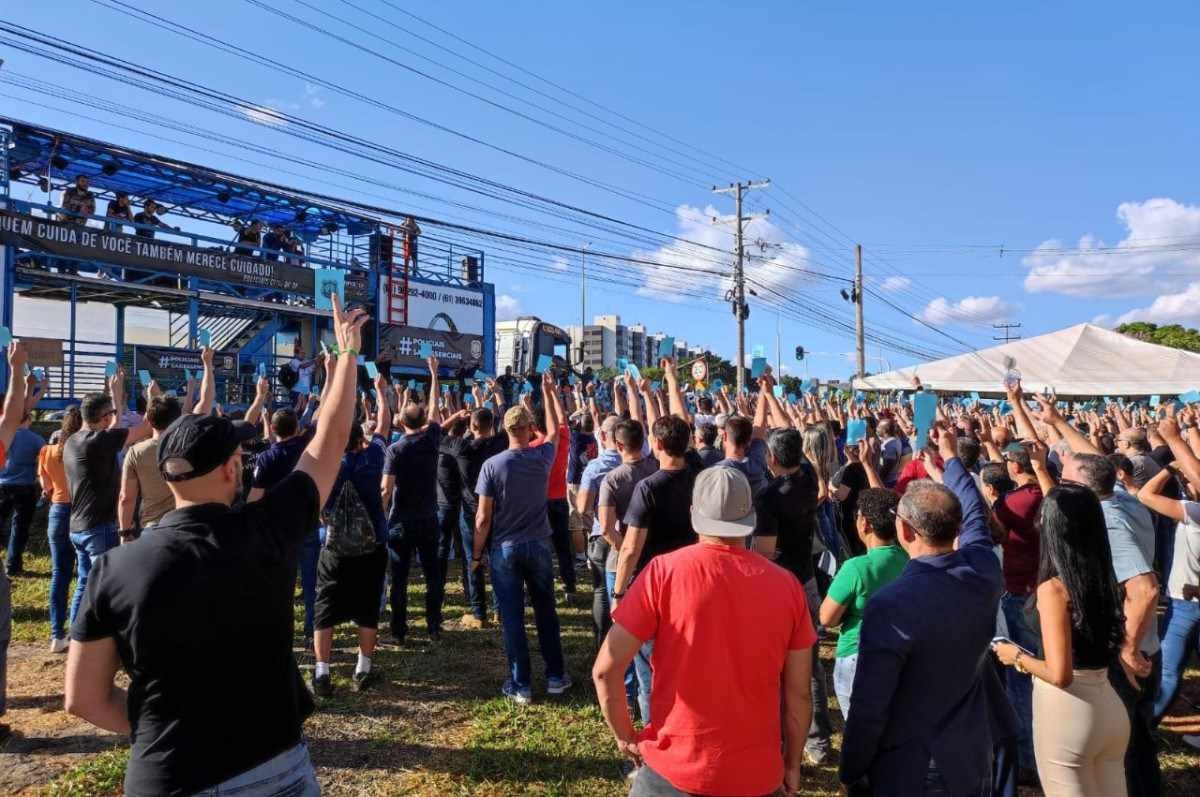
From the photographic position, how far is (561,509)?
7.43m

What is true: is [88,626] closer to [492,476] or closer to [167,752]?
[167,752]

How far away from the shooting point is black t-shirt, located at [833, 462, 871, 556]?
235 inches

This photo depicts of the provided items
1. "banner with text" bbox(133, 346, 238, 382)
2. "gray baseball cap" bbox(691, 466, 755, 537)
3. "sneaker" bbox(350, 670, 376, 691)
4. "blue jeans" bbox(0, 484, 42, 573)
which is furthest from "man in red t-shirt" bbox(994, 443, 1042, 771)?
"banner with text" bbox(133, 346, 238, 382)

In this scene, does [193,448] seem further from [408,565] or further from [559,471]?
[559,471]

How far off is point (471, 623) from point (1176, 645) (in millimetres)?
5418

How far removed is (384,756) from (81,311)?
17372 mm

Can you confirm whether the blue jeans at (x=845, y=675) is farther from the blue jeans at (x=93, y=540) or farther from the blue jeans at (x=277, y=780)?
the blue jeans at (x=93, y=540)

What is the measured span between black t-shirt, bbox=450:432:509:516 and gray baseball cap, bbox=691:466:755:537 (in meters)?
4.61

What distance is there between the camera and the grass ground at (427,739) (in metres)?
4.02

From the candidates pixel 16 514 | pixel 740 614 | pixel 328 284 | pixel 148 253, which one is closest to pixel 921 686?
pixel 740 614

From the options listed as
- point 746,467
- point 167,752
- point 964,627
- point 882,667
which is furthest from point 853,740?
point 746,467

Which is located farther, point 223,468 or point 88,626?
point 223,468

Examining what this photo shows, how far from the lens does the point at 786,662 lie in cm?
237

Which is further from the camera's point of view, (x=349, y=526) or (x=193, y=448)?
(x=349, y=526)
